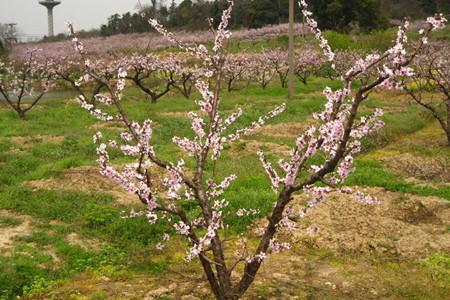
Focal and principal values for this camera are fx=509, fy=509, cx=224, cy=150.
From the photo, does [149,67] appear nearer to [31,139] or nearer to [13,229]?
[31,139]

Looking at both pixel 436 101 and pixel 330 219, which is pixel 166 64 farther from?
pixel 330 219

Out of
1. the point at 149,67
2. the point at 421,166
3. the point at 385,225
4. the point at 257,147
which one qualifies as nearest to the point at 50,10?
the point at 149,67

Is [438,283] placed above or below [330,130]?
below

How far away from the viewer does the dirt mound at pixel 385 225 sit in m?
8.48

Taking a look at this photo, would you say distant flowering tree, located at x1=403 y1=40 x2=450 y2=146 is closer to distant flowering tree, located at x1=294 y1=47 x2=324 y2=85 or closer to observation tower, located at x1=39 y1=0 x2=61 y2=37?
distant flowering tree, located at x1=294 y1=47 x2=324 y2=85

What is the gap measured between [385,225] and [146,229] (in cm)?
431

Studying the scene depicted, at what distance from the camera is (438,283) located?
24.1 ft

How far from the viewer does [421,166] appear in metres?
12.5

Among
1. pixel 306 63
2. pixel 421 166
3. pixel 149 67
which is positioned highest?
pixel 306 63

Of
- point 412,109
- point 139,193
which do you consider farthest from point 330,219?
point 412,109

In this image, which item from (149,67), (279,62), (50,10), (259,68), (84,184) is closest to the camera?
(84,184)

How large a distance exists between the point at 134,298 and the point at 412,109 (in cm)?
1727

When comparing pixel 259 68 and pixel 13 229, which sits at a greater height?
pixel 259 68

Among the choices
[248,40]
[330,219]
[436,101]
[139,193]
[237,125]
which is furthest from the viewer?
[248,40]
